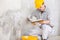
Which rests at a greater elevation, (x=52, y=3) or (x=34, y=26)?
(x=52, y=3)

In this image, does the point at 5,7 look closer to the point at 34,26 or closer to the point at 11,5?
the point at 11,5

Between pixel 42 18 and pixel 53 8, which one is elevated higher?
pixel 53 8

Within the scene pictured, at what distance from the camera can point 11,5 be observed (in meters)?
2.76

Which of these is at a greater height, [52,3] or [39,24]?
[52,3]

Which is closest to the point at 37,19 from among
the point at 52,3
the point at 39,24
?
the point at 39,24

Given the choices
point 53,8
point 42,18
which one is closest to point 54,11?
point 53,8

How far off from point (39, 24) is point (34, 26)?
72mm

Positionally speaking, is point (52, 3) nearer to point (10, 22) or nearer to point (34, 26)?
point (34, 26)

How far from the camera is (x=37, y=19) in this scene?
9.00ft

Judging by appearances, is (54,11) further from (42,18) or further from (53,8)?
(42,18)

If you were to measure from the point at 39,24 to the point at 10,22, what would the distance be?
39cm

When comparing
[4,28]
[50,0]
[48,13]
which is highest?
[50,0]

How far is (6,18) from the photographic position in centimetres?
275

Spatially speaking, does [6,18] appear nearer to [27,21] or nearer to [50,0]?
[27,21]
